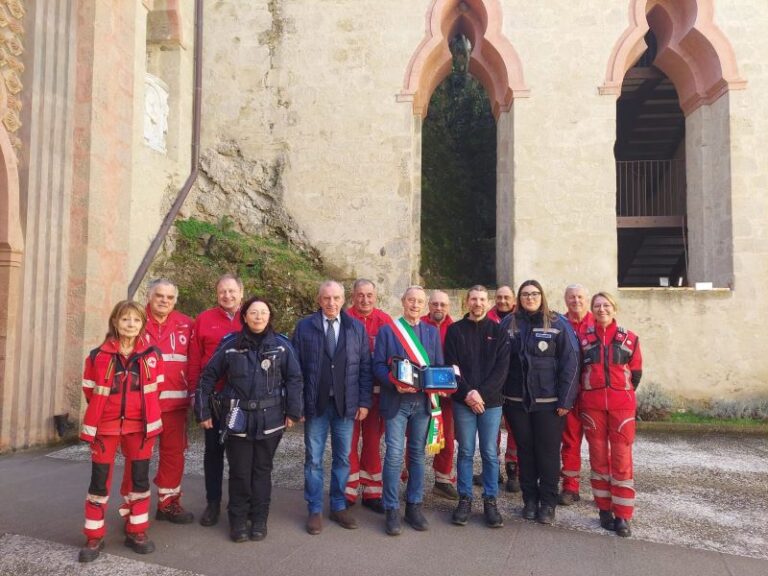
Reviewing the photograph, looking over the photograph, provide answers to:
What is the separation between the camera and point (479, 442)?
4.00 metres

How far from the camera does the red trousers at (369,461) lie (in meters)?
4.38

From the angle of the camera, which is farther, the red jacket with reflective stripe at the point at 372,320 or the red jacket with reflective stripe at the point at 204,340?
the red jacket with reflective stripe at the point at 372,320

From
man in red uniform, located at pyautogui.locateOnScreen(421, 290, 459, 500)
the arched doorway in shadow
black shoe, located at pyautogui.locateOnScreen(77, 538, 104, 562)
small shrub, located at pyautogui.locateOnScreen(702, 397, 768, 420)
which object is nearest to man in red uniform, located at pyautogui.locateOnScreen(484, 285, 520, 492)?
man in red uniform, located at pyautogui.locateOnScreen(421, 290, 459, 500)

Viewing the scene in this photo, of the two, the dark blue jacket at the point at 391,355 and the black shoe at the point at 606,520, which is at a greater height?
the dark blue jacket at the point at 391,355

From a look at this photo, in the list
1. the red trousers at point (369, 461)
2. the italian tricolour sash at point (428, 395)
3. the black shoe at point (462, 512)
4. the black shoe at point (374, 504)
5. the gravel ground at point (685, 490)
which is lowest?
the gravel ground at point (685, 490)

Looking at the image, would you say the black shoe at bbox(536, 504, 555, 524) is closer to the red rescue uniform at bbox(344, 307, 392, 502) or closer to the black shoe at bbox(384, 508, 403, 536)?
the black shoe at bbox(384, 508, 403, 536)

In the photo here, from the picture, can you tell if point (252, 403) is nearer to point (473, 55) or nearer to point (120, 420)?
point (120, 420)

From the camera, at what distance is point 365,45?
9656 millimetres

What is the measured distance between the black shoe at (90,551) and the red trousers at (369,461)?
5.75ft

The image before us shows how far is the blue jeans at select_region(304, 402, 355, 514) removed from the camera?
12.8 ft

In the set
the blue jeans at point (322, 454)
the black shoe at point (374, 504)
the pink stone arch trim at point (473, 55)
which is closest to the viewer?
the blue jeans at point (322, 454)

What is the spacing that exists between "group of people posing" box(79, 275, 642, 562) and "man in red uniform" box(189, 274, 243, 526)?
10 mm

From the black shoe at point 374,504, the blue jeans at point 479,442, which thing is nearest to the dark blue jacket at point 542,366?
the blue jeans at point 479,442

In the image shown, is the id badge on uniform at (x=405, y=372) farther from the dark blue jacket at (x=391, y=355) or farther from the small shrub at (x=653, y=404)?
the small shrub at (x=653, y=404)
